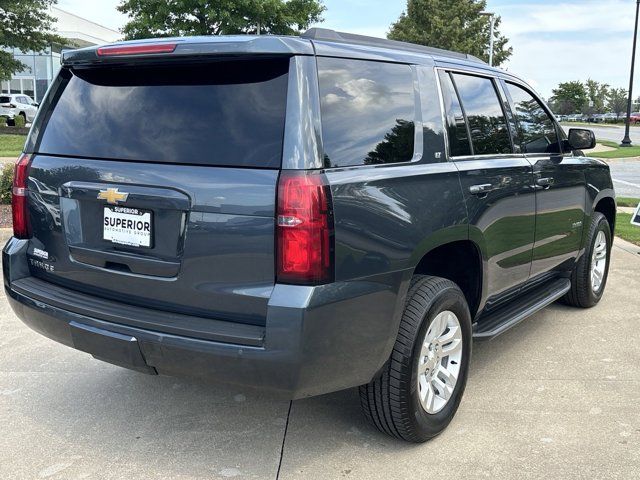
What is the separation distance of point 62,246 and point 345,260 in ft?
4.65

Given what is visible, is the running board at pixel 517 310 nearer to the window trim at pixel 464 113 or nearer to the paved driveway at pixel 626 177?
the window trim at pixel 464 113

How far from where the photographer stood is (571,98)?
9512 cm

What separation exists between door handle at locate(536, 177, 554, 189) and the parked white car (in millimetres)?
31484

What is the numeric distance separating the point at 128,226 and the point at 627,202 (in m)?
11.4

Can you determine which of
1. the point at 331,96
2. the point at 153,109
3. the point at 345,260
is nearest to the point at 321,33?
the point at 331,96

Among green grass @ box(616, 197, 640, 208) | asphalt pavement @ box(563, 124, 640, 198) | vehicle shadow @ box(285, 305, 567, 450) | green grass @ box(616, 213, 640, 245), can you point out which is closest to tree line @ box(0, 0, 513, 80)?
asphalt pavement @ box(563, 124, 640, 198)

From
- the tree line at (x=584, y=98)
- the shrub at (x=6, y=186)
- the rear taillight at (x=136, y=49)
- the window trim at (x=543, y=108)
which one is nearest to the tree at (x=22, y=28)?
the shrub at (x=6, y=186)

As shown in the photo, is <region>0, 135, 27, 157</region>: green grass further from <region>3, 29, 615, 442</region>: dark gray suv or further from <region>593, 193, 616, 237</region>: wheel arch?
<region>3, 29, 615, 442</region>: dark gray suv

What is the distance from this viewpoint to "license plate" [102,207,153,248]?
2807mm

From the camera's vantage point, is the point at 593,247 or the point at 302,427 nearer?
the point at 302,427

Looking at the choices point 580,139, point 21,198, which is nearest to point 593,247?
point 580,139

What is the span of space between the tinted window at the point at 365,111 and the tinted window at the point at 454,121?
323mm

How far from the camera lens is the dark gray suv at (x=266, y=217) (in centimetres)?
259

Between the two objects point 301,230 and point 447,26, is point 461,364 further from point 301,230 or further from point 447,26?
point 447,26
